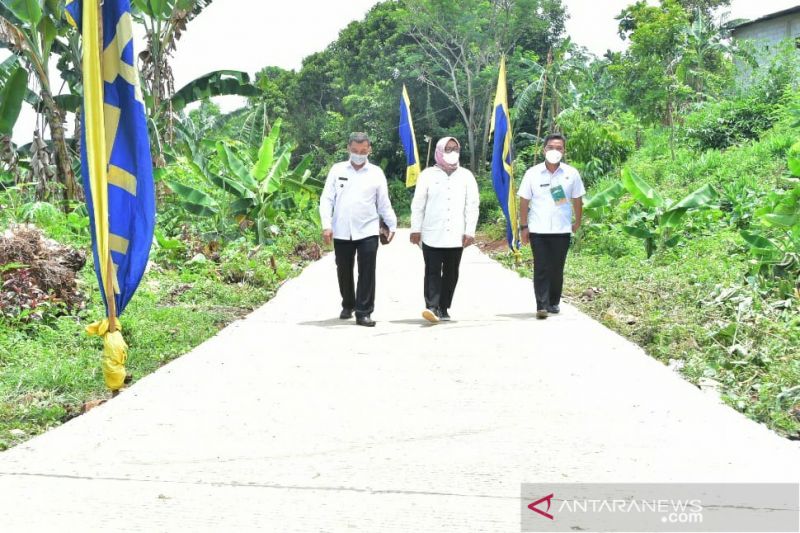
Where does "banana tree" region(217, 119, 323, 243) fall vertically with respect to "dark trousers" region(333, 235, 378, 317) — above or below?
above

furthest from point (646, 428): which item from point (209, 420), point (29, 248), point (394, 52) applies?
point (394, 52)

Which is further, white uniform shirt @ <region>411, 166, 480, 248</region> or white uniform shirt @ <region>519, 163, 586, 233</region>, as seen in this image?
white uniform shirt @ <region>519, 163, 586, 233</region>

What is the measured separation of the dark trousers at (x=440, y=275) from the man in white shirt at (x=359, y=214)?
521mm

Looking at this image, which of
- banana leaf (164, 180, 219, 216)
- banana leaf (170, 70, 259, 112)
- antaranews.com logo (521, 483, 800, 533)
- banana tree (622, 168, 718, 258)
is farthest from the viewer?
banana leaf (170, 70, 259, 112)

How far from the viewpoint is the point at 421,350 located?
741 cm

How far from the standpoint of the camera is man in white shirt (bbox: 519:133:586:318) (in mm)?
9414

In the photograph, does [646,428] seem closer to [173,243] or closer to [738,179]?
[173,243]

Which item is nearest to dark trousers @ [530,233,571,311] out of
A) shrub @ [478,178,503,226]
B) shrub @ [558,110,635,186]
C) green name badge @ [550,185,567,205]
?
green name badge @ [550,185,567,205]

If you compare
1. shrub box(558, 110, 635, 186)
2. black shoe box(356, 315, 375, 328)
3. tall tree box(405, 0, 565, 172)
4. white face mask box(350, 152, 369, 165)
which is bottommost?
black shoe box(356, 315, 375, 328)

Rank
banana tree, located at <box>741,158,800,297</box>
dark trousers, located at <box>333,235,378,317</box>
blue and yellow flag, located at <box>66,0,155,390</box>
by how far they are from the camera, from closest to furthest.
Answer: blue and yellow flag, located at <box>66,0,155,390</box> → banana tree, located at <box>741,158,800,297</box> → dark trousers, located at <box>333,235,378,317</box>

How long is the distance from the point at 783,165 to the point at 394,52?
28.3 metres

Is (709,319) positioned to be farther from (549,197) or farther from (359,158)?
(359,158)

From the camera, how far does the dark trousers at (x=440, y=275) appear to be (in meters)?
9.12

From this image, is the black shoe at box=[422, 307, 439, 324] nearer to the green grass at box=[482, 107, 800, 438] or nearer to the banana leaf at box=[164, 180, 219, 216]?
the green grass at box=[482, 107, 800, 438]
